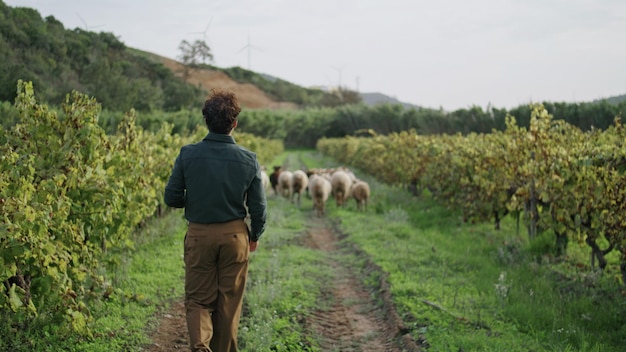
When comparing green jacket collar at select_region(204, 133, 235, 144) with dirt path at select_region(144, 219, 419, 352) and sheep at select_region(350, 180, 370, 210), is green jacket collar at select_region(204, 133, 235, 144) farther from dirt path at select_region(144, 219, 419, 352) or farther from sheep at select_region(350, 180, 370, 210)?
sheep at select_region(350, 180, 370, 210)

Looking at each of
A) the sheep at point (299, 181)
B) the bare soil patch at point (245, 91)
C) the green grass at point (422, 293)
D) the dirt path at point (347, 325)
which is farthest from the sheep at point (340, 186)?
the bare soil patch at point (245, 91)

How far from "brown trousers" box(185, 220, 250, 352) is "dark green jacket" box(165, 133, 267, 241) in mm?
Answer: 110

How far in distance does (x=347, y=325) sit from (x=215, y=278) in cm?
305

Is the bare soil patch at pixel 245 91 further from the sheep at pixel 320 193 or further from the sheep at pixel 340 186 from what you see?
the sheep at pixel 320 193

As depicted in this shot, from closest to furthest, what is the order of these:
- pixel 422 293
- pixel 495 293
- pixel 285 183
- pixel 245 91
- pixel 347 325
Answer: pixel 347 325, pixel 495 293, pixel 422 293, pixel 285 183, pixel 245 91

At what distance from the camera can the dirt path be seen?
624 cm

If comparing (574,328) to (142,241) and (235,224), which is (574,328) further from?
(142,241)

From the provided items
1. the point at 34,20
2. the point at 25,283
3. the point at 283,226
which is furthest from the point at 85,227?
the point at 34,20

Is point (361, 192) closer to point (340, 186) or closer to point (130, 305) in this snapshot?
point (340, 186)

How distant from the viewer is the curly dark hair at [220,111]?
15.1 ft

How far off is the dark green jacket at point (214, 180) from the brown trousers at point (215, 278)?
11cm

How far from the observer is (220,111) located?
4594mm

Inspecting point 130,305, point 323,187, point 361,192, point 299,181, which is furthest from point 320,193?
point 130,305

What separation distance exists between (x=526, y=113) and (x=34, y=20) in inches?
1049
